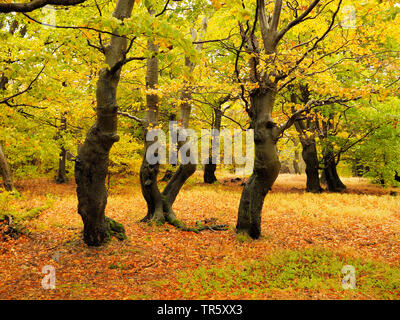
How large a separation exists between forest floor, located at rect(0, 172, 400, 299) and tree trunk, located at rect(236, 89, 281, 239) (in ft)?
2.14

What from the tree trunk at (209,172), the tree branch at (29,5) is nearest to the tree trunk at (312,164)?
the tree trunk at (209,172)

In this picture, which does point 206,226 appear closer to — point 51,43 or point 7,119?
point 7,119

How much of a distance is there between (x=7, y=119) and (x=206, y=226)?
8990mm

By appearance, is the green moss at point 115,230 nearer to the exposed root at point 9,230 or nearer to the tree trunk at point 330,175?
the exposed root at point 9,230

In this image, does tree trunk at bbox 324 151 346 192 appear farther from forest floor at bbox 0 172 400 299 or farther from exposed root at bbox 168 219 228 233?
exposed root at bbox 168 219 228 233

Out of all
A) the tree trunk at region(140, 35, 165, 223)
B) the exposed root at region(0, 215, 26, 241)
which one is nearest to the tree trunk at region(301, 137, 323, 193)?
the tree trunk at region(140, 35, 165, 223)

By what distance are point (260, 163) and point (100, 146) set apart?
450 cm

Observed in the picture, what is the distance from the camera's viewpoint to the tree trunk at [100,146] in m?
6.07

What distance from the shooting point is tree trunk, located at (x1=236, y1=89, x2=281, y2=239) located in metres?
8.03

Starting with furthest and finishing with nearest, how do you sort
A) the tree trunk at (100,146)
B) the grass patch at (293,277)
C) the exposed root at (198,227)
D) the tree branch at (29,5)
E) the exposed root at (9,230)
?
the exposed root at (198,227)
the exposed root at (9,230)
the tree trunk at (100,146)
the grass patch at (293,277)
the tree branch at (29,5)

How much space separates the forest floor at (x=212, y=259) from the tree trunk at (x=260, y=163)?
0.65 metres

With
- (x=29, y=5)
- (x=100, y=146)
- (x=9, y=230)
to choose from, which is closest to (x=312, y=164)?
(x=100, y=146)

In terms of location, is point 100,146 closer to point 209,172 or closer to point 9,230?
point 9,230

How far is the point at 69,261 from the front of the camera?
253 inches
